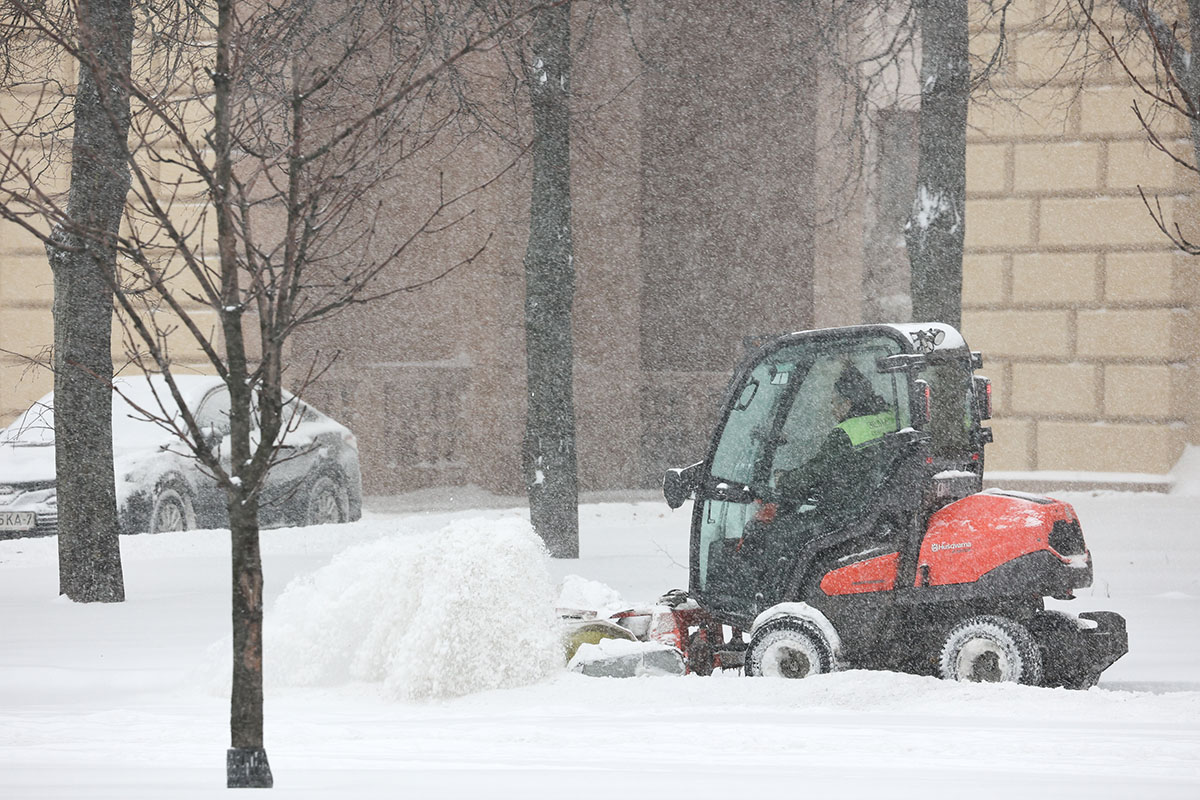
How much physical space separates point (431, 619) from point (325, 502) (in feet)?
24.8

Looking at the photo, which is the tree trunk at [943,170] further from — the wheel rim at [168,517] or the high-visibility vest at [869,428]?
the wheel rim at [168,517]

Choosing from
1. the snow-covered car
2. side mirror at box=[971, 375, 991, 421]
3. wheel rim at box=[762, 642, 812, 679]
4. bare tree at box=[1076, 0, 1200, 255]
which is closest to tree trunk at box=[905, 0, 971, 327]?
bare tree at box=[1076, 0, 1200, 255]

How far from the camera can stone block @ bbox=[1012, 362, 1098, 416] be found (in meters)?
12.4

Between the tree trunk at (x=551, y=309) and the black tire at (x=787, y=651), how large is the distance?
4.46 m

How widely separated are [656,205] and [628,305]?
138 cm

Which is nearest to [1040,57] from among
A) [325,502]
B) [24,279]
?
[325,502]

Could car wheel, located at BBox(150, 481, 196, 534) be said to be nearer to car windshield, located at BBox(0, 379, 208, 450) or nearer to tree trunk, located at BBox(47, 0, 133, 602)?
car windshield, located at BBox(0, 379, 208, 450)

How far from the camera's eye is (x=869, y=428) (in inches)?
258

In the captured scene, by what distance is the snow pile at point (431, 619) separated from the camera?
6.19 metres

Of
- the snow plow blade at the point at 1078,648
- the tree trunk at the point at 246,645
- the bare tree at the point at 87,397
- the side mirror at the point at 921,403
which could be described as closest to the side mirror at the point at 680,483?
the side mirror at the point at 921,403

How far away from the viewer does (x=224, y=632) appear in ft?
26.2

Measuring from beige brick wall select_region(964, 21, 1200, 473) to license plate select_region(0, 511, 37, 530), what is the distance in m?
8.00

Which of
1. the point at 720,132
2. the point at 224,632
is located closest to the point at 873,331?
the point at 224,632

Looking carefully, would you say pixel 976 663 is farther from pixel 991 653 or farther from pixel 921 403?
pixel 921 403
